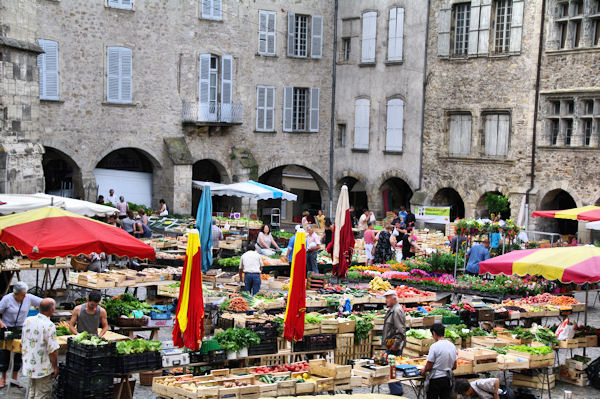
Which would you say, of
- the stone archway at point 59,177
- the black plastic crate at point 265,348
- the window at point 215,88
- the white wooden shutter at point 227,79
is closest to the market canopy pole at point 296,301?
the black plastic crate at point 265,348

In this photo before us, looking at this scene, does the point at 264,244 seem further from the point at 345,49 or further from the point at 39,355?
the point at 345,49

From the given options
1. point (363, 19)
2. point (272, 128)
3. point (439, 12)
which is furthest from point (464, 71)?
point (272, 128)

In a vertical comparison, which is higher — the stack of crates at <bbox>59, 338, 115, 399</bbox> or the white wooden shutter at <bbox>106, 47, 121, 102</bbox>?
the white wooden shutter at <bbox>106, 47, 121, 102</bbox>

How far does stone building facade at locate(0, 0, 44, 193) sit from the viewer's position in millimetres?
21234

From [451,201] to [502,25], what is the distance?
6.48 m

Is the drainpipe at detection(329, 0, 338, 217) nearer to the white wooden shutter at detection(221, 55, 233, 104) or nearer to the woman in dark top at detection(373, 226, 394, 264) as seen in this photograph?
the white wooden shutter at detection(221, 55, 233, 104)

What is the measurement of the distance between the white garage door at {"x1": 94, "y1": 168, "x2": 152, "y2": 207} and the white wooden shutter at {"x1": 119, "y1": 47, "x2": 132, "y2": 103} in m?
2.53

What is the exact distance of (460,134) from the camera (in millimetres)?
29828

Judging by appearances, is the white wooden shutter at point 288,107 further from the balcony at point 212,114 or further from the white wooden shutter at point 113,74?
the white wooden shutter at point 113,74

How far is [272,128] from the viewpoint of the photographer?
32.6 m

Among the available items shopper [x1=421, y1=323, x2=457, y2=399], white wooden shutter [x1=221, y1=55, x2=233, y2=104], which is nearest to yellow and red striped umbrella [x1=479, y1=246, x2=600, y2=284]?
shopper [x1=421, y1=323, x2=457, y2=399]

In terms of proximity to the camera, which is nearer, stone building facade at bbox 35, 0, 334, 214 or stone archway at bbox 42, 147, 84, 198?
stone building facade at bbox 35, 0, 334, 214

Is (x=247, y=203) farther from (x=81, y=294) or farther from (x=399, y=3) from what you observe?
(x=81, y=294)

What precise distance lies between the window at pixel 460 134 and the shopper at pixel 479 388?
1971cm
